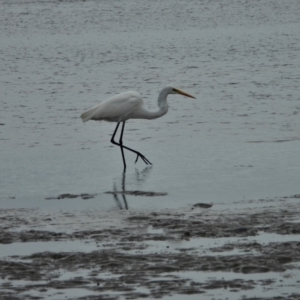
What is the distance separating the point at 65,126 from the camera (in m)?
15.0

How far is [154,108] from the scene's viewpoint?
16.8m

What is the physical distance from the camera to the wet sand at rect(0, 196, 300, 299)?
567 centimetres

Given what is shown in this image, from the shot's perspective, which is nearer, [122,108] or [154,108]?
[122,108]

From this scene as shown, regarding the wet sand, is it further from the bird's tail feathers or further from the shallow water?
the bird's tail feathers

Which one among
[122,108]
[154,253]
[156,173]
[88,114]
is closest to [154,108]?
[88,114]

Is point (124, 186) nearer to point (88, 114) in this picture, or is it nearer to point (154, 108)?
point (88, 114)

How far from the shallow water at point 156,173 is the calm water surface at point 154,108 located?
0.04m

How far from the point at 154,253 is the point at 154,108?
10.4 m

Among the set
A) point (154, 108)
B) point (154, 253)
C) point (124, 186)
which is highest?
point (154, 108)

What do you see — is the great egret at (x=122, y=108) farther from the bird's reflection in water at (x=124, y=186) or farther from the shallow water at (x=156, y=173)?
the bird's reflection in water at (x=124, y=186)

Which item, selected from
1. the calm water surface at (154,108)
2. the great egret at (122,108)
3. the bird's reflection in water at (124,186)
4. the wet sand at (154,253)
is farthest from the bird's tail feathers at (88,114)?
the wet sand at (154,253)

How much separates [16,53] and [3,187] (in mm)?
19643

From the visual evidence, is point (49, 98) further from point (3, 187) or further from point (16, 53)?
point (16, 53)

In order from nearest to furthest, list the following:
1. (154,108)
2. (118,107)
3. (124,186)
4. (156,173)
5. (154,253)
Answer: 1. (154,253)
2. (124,186)
3. (156,173)
4. (118,107)
5. (154,108)
